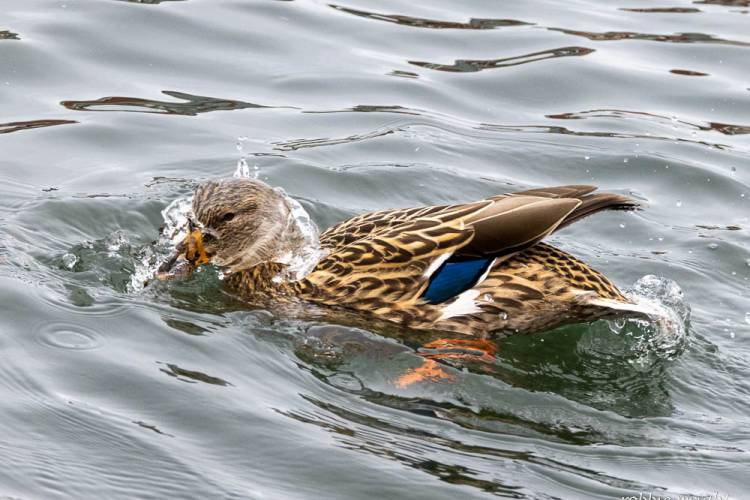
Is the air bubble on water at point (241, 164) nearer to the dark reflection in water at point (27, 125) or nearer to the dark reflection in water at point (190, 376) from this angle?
the dark reflection in water at point (27, 125)

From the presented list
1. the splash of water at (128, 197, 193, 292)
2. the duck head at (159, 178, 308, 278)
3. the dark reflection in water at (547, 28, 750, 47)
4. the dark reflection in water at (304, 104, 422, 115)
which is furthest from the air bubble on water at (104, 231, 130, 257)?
the dark reflection in water at (547, 28, 750, 47)

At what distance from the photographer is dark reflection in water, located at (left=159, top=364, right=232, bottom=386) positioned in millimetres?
6703

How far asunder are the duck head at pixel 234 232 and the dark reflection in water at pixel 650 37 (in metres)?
7.02

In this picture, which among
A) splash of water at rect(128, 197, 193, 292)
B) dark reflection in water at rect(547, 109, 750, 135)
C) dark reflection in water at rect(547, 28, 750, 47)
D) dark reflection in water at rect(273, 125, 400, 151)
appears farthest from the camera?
dark reflection in water at rect(547, 28, 750, 47)

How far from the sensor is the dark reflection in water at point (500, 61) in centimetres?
1345

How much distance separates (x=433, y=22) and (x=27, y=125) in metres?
5.47

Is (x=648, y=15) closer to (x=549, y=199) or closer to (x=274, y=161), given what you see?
(x=274, y=161)

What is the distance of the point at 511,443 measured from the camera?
6262 mm

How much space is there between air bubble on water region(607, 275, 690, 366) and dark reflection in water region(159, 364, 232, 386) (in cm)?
256

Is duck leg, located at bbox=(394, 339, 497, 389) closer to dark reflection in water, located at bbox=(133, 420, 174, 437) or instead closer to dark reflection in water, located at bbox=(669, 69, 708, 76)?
dark reflection in water, located at bbox=(133, 420, 174, 437)

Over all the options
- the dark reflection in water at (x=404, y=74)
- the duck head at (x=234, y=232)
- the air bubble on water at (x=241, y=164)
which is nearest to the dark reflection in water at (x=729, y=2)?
the dark reflection in water at (x=404, y=74)

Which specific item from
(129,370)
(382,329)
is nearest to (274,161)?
(382,329)

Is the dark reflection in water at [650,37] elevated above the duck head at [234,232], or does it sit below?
above

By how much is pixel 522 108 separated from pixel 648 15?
354 centimetres
